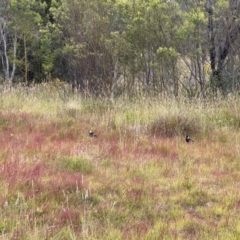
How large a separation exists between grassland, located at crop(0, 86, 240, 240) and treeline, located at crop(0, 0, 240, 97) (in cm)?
179

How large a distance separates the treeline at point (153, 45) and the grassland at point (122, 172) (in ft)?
5.88

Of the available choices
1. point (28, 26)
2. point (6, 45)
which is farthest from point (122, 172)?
point (6, 45)

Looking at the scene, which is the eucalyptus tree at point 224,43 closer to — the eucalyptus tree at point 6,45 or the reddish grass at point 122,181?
the reddish grass at point 122,181

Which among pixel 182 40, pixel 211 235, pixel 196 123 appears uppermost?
pixel 182 40

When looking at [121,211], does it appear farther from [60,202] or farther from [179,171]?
[179,171]

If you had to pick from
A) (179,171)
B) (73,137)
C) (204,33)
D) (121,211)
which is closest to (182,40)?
(204,33)

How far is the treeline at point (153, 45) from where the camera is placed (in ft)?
27.7

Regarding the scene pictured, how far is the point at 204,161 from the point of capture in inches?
189

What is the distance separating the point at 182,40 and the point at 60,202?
5.99 meters

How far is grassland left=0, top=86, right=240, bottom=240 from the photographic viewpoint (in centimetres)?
299

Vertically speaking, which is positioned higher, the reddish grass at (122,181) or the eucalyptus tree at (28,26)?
the eucalyptus tree at (28,26)

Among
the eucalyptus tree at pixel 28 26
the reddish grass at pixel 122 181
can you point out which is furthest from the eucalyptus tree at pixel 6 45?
the reddish grass at pixel 122 181

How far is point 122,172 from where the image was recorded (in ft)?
13.8

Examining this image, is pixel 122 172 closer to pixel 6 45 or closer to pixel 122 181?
pixel 122 181
